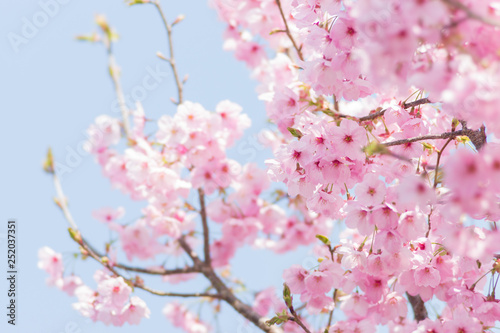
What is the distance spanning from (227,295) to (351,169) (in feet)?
5.45

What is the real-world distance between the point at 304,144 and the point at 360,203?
1.26 ft

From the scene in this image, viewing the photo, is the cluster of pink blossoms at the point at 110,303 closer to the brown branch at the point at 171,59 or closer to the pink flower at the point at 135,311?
the pink flower at the point at 135,311

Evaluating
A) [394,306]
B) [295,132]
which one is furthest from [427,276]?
[295,132]

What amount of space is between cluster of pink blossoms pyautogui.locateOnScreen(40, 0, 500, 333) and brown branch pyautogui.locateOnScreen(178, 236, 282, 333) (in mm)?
80

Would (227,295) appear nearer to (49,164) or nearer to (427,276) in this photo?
(427,276)

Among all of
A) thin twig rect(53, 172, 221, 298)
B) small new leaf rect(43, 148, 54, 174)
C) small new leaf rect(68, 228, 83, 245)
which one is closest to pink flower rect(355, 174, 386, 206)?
thin twig rect(53, 172, 221, 298)

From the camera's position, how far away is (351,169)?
2273mm

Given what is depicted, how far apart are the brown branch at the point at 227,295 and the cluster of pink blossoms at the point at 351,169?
0.08m

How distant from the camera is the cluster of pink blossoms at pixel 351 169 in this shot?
1.24m

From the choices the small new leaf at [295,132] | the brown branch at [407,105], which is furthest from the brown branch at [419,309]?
the small new leaf at [295,132]

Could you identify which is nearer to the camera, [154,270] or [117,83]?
[154,270]

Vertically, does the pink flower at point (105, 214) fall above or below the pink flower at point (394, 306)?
above

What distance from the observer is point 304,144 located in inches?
84.7

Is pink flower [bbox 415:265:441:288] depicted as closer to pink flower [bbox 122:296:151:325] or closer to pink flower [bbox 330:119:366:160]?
pink flower [bbox 330:119:366:160]
